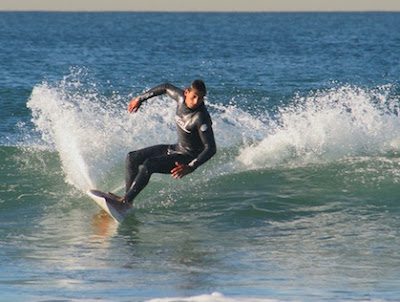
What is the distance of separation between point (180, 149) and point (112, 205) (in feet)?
3.19

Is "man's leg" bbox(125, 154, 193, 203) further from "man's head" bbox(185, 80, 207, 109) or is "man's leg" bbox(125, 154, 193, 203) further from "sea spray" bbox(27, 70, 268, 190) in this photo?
"sea spray" bbox(27, 70, 268, 190)

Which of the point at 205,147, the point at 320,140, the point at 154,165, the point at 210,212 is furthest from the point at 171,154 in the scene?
the point at 320,140

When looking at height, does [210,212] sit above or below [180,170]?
below

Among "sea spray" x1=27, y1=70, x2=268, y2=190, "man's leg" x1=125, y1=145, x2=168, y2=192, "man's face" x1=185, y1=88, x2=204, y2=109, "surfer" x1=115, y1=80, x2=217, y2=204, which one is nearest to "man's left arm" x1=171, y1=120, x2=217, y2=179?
"surfer" x1=115, y1=80, x2=217, y2=204

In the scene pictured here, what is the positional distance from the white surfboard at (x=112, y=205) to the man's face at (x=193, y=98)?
4.50 feet

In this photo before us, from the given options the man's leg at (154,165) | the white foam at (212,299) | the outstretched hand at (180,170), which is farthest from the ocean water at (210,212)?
the outstretched hand at (180,170)

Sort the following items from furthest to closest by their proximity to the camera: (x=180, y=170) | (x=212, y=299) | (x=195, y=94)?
(x=195, y=94) < (x=180, y=170) < (x=212, y=299)

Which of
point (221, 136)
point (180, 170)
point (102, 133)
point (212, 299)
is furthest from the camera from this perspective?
point (221, 136)

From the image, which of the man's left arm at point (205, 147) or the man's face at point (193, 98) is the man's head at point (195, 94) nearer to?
the man's face at point (193, 98)

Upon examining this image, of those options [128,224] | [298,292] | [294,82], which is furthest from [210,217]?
[294,82]

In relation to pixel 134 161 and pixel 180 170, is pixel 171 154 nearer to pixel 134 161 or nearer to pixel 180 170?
pixel 134 161

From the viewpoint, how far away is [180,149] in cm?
978

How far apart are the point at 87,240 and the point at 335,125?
5638 mm

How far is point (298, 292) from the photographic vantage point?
7055 mm
